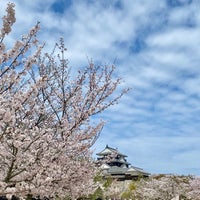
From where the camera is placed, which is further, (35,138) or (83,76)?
(83,76)

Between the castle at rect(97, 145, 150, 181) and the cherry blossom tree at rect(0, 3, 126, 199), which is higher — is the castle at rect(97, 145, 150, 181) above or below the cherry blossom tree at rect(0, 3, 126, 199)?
above

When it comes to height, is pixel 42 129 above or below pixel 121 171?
below

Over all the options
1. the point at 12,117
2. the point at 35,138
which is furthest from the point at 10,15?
the point at 35,138

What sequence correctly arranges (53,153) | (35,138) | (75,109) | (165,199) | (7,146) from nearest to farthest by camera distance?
(35,138) < (7,146) < (53,153) < (75,109) < (165,199)

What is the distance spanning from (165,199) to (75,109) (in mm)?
18365

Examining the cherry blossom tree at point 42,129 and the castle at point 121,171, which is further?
the castle at point 121,171

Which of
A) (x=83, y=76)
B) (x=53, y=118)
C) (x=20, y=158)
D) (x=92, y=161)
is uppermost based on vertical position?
(x=83, y=76)

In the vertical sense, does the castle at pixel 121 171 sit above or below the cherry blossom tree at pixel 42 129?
above

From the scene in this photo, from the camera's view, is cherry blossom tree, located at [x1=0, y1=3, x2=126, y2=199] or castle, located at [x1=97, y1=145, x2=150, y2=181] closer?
cherry blossom tree, located at [x1=0, y1=3, x2=126, y2=199]

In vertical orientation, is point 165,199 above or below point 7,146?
above

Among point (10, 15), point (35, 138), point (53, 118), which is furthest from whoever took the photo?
point (53, 118)

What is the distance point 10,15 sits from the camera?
4.85 meters

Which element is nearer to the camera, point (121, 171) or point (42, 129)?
point (42, 129)

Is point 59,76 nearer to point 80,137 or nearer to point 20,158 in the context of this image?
point 80,137
